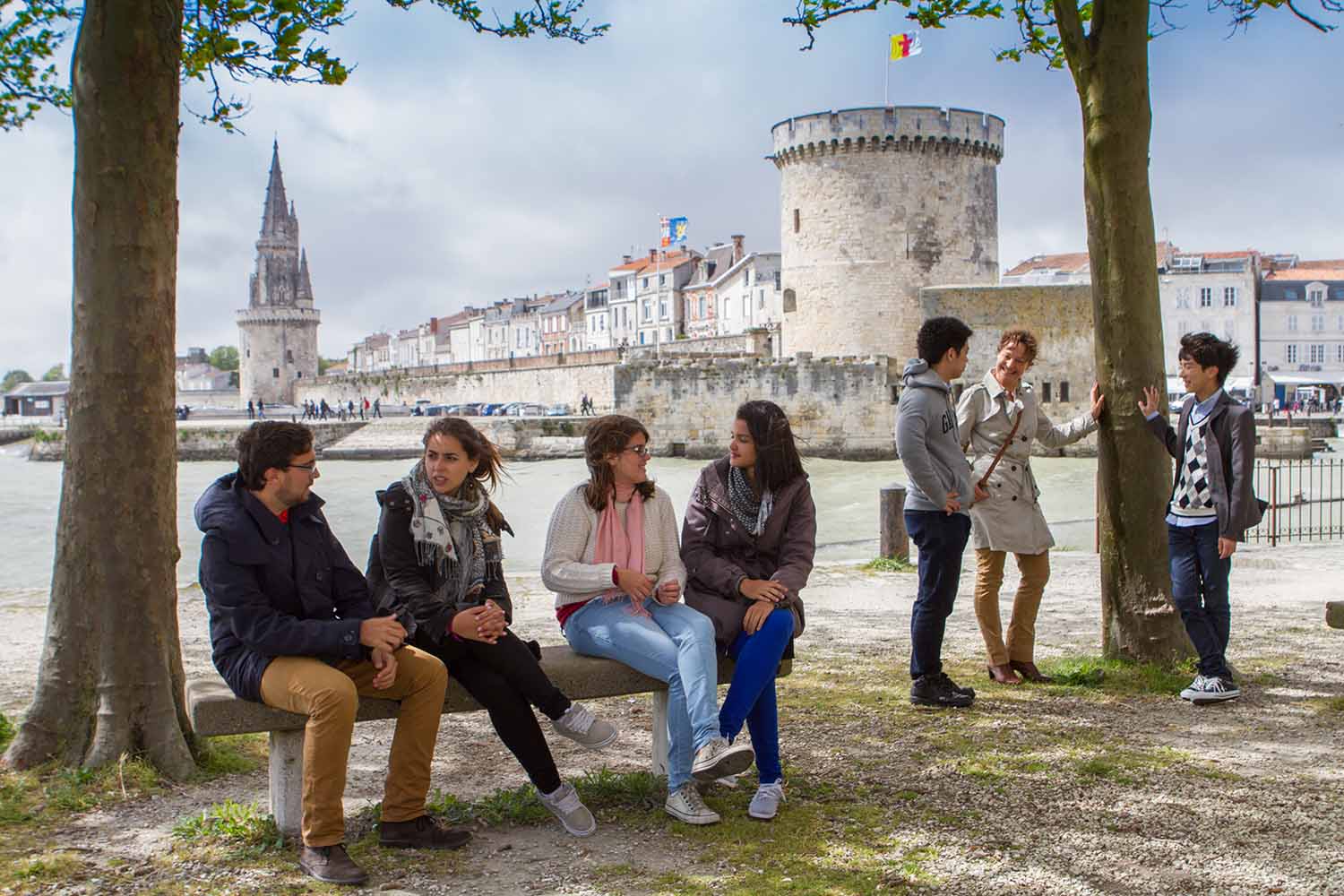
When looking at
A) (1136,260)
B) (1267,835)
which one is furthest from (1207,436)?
(1267,835)

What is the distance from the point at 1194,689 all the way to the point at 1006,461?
1.13 metres

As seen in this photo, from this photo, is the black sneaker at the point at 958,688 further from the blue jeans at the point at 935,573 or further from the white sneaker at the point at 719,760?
the white sneaker at the point at 719,760

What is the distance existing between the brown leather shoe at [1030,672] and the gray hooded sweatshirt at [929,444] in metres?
0.86

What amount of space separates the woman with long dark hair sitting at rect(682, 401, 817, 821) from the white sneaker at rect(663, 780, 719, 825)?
233 millimetres

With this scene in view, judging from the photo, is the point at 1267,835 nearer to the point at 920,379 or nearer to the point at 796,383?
the point at 920,379

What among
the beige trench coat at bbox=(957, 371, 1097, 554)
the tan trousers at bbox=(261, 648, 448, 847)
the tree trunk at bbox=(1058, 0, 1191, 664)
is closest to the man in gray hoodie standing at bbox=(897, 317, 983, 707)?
the beige trench coat at bbox=(957, 371, 1097, 554)

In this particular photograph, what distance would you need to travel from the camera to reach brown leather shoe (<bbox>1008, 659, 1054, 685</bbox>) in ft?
17.0

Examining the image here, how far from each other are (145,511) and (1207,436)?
149 inches

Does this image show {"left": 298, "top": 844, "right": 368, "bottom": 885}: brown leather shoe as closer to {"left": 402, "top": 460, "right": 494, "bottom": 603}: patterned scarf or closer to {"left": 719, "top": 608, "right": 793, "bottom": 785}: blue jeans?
{"left": 402, "top": 460, "right": 494, "bottom": 603}: patterned scarf

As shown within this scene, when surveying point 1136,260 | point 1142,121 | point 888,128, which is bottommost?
point 1136,260

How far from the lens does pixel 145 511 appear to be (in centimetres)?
392

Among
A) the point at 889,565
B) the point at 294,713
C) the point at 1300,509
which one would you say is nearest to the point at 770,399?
the point at 1300,509

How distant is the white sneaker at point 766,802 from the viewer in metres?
3.53

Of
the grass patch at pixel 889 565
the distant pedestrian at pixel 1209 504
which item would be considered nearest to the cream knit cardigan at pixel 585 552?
the distant pedestrian at pixel 1209 504
